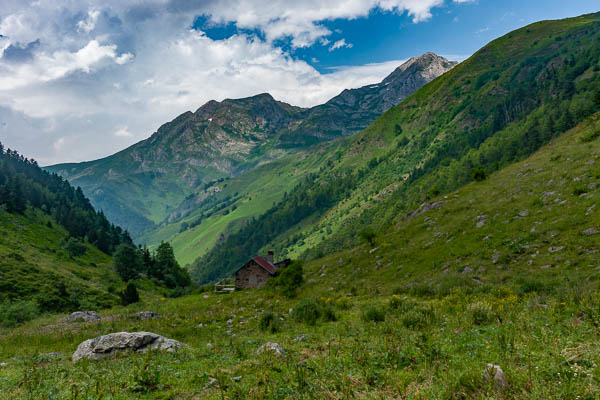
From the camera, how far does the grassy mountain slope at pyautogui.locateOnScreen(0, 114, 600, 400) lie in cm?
601

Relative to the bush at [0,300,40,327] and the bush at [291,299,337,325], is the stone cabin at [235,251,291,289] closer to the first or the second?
the bush at [0,300,40,327]

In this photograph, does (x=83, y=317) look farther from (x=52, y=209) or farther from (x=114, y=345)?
(x=52, y=209)

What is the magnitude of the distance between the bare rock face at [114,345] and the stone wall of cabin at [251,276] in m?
52.0

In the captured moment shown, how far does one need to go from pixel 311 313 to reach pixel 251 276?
168 ft

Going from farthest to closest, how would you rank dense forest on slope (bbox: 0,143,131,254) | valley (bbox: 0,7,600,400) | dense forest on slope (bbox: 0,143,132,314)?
1. dense forest on slope (bbox: 0,143,131,254)
2. dense forest on slope (bbox: 0,143,132,314)
3. valley (bbox: 0,7,600,400)

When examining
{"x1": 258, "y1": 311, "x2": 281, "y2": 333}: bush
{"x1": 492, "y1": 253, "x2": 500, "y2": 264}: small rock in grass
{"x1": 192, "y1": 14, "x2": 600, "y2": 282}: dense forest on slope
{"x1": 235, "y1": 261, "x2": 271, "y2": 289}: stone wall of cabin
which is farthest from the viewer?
{"x1": 192, "y1": 14, "x2": 600, "y2": 282}: dense forest on slope

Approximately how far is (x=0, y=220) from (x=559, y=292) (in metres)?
137

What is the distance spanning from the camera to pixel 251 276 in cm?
6656

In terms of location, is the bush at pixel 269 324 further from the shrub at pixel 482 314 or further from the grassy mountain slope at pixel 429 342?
the shrub at pixel 482 314

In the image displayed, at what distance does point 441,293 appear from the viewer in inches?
791

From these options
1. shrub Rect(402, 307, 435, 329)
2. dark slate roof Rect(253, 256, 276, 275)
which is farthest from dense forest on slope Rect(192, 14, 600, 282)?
shrub Rect(402, 307, 435, 329)

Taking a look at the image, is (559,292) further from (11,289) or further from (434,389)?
(11,289)

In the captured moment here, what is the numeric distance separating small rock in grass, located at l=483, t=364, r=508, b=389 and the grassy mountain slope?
88mm

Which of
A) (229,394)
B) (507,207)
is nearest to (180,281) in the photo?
(507,207)
